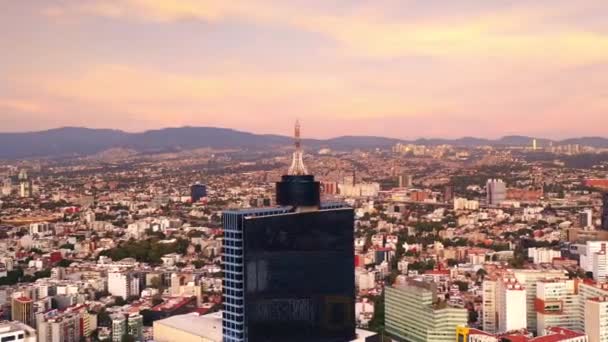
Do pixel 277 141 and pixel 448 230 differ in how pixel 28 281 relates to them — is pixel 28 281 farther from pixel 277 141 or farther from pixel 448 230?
pixel 448 230

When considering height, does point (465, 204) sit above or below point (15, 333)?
below

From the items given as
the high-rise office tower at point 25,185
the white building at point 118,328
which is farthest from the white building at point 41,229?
the white building at point 118,328

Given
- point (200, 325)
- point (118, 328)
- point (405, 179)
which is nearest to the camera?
point (200, 325)

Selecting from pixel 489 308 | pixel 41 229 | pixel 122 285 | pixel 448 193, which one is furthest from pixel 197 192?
pixel 489 308

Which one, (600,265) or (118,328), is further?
(600,265)

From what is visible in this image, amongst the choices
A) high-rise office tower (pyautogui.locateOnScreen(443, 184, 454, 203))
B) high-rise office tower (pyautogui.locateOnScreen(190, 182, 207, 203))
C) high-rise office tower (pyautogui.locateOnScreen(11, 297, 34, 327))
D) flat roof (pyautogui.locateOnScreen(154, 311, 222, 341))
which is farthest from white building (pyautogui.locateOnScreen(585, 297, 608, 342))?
high-rise office tower (pyautogui.locateOnScreen(190, 182, 207, 203))

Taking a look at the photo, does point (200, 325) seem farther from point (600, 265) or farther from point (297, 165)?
point (600, 265)
